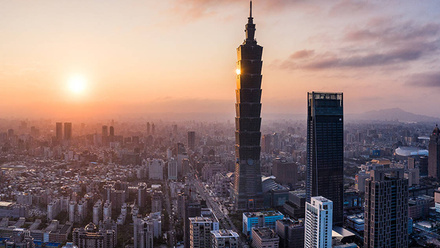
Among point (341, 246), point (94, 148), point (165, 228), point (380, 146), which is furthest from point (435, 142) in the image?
point (94, 148)

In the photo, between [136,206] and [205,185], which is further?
[205,185]

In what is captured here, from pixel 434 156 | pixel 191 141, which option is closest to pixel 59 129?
pixel 191 141

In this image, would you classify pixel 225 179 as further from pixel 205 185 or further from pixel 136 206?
pixel 136 206

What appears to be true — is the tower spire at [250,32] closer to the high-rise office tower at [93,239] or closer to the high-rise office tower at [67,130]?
the high-rise office tower at [93,239]

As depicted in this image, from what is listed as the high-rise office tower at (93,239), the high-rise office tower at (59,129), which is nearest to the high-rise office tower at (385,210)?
the high-rise office tower at (93,239)

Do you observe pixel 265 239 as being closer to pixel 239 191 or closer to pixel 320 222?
pixel 320 222
